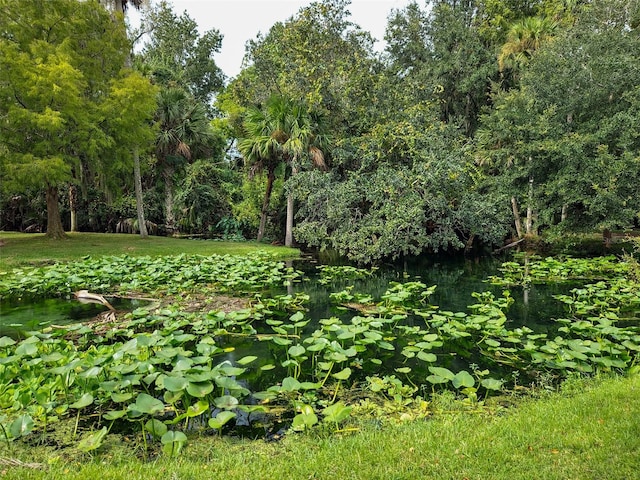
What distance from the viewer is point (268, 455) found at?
2.92m

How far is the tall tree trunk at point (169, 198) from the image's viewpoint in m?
21.2

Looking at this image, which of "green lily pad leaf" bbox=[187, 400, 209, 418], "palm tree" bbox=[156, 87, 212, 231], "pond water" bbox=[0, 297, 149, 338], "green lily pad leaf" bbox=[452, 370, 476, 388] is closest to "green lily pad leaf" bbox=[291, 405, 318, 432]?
"green lily pad leaf" bbox=[187, 400, 209, 418]

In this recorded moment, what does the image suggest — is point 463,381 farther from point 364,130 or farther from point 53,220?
point 53,220

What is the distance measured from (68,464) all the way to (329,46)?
1634 centimetres

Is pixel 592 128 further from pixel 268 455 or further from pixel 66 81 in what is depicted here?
pixel 66 81

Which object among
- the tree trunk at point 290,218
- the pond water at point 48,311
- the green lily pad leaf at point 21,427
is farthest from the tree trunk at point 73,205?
the green lily pad leaf at point 21,427

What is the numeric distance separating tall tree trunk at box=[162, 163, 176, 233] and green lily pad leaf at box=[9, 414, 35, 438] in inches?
774

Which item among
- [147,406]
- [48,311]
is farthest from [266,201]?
[147,406]

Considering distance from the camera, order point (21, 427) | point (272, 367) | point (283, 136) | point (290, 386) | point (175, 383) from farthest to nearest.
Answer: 1. point (283, 136)
2. point (272, 367)
3. point (290, 386)
4. point (175, 383)
5. point (21, 427)

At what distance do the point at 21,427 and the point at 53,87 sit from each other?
1260cm

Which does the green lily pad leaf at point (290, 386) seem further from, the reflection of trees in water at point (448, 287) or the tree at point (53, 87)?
the tree at point (53, 87)

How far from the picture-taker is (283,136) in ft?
53.4

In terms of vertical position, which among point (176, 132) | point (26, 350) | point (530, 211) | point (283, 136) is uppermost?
point (176, 132)

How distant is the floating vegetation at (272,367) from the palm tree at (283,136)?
934 centimetres
